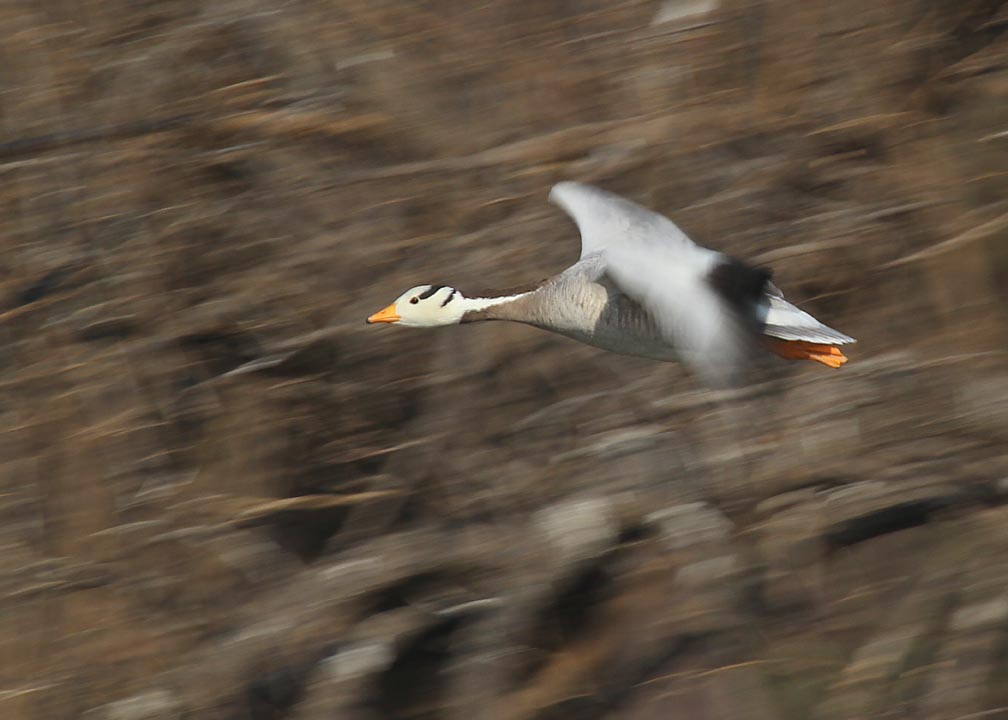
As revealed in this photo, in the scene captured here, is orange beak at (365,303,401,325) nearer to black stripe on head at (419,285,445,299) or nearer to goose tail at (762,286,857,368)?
black stripe on head at (419,285,445,299)

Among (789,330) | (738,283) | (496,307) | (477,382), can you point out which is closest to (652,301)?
(738,283)

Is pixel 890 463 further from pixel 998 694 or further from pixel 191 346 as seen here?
pixel 191 346

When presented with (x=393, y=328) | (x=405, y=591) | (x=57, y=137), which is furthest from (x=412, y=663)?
(x=57, y=137)

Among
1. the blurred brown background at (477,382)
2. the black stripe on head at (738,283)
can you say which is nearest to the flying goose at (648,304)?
the black stripe on head at (738,283)

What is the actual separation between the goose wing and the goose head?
0.53 meters

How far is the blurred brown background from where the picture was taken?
5086 mm

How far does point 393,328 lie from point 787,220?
129 centimetres

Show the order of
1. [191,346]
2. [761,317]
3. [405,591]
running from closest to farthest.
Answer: [761,317]
[405,591]
[191,346]

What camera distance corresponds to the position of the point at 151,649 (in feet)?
17.2

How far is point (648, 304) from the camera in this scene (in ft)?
13.6

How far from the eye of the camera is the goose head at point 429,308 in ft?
15.9

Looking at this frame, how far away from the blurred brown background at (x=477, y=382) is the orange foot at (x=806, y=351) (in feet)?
1.66

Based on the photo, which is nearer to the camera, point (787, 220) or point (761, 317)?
point (761, 317)

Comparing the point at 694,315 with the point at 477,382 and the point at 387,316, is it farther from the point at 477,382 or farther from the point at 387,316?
the point at 477,382
